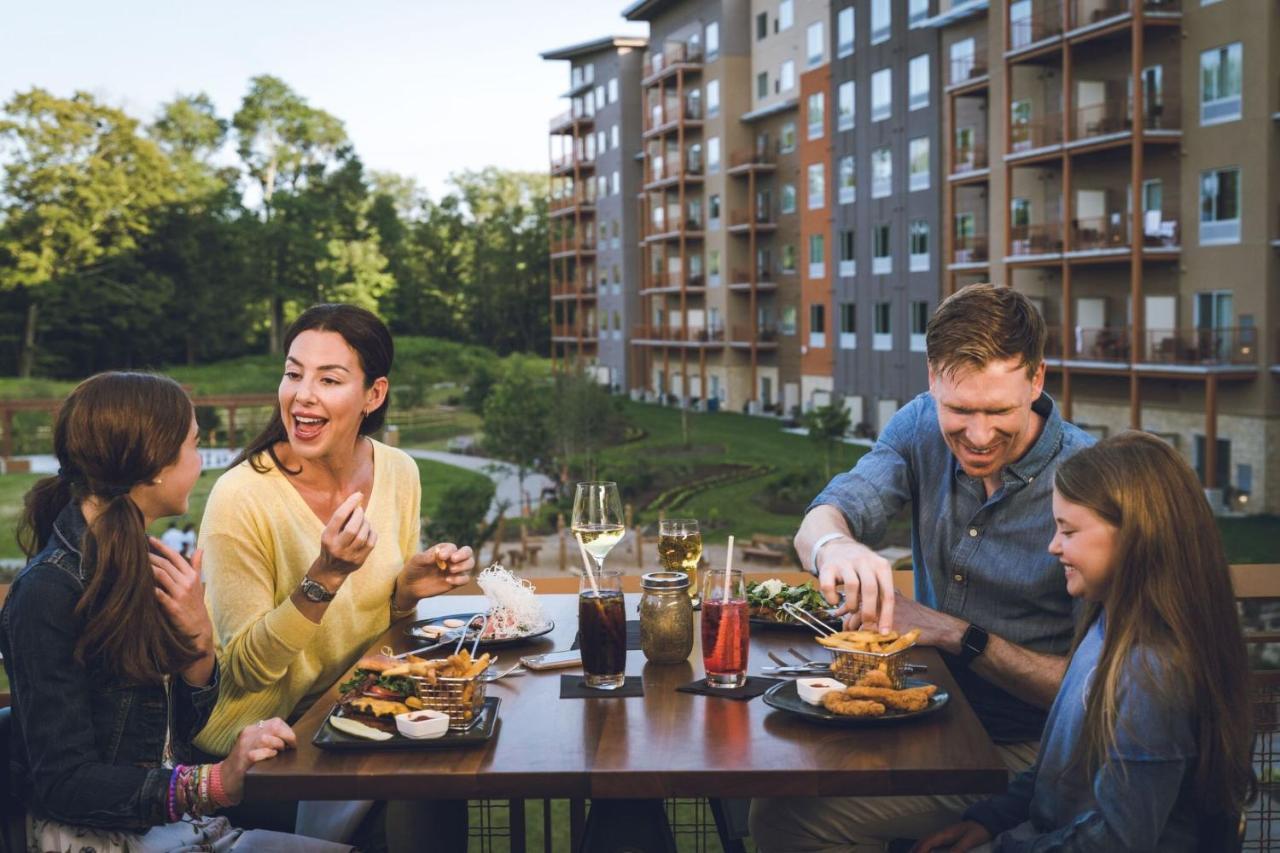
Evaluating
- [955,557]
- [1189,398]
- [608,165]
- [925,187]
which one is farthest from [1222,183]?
[608,165]

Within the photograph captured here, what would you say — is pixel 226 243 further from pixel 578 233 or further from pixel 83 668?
pixel 83 668

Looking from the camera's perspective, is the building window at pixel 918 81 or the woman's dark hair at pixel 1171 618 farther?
the building window at pixel 918 81

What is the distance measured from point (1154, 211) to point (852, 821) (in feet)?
63.3

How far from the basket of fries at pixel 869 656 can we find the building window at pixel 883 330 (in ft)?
81.2

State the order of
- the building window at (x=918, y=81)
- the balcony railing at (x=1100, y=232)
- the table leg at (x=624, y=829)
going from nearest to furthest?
the table leg at (x=624, y=829) < the balcony railing at (x=1100, y=232) < the building window at (x=918, y=81)

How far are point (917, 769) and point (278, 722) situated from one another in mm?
898

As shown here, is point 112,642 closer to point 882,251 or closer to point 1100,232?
point 1100,232

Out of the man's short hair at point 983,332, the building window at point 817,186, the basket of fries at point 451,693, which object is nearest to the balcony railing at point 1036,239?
the building window at point 817,186

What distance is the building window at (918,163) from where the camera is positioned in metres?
25.0

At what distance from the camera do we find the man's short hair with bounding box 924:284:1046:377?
7.87ft

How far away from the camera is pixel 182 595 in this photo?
2.03 metres

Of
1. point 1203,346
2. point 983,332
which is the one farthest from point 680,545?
point 1203,346

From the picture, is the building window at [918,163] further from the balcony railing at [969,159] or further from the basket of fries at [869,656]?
the basket of fries at [869,656]

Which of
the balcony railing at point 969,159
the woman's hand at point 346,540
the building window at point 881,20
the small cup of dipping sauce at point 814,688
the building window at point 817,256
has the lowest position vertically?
the small cup of dipping sauce at point 814,688
